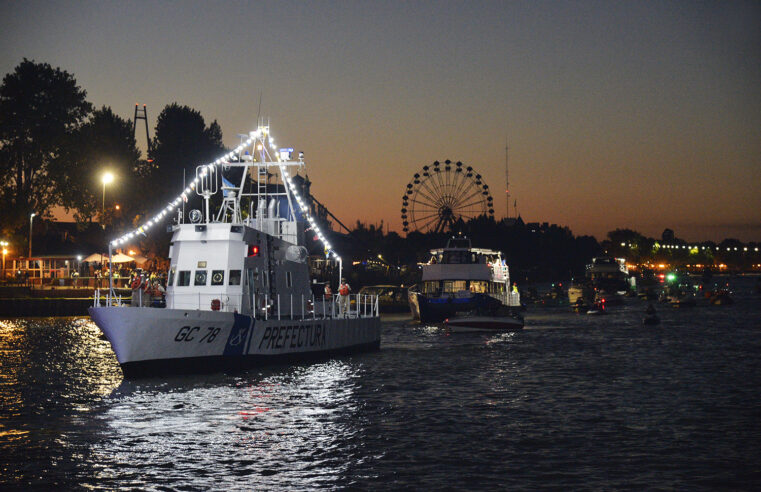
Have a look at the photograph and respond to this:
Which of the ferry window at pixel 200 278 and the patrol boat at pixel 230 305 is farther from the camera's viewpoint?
the ferry window at pixel 200 278

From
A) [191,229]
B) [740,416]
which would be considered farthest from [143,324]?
[740,416]

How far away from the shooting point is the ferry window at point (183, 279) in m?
34.0

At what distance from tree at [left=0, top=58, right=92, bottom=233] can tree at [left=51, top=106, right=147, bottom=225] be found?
1406 millimetres

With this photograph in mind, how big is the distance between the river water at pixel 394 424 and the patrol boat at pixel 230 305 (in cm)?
113

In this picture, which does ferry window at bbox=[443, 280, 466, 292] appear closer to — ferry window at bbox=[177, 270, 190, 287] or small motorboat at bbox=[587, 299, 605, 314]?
small motorboat at bbox=[587, 299, 605, 314]

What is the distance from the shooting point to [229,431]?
22.0 metres

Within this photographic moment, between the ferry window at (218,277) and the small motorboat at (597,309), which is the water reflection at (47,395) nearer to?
the ferry window at (218,277)

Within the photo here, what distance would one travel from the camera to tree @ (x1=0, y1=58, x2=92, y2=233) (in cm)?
9394

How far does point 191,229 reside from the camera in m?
34.2

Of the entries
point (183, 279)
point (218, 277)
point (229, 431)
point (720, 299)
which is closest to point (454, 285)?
point (218, 277)

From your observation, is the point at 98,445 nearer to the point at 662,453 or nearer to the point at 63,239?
the point at 662,453

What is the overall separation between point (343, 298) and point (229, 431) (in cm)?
2324

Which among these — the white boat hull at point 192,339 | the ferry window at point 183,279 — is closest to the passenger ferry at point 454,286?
the white boat hull at point 192,339

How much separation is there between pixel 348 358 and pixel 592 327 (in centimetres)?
3574
